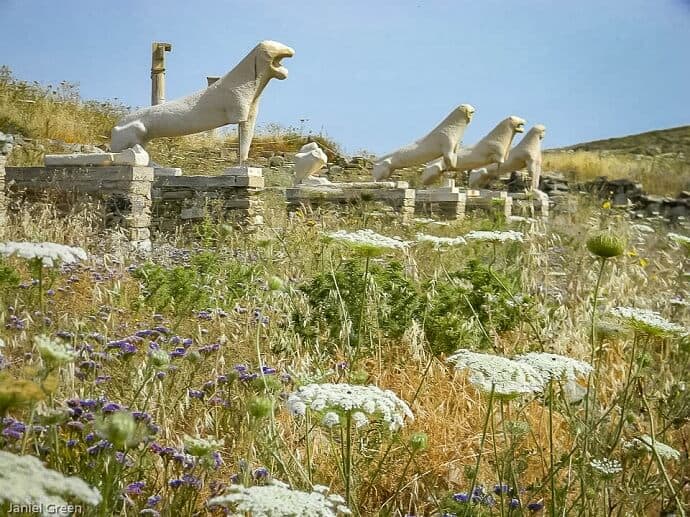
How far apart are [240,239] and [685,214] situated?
54.8 feet

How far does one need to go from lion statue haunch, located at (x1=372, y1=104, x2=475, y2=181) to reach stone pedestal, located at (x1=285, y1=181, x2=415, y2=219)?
6.91 feet

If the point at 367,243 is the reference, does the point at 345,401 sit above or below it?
below

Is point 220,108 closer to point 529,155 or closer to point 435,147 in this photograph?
point 435,147

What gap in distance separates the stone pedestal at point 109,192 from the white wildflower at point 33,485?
24.2ft

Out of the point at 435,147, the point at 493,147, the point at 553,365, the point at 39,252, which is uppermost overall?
the point at 493,147

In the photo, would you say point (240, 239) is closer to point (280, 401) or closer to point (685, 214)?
point (280, 401)

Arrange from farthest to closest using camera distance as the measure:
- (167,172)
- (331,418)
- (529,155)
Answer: (529,155) → (167,172) → (331,418)

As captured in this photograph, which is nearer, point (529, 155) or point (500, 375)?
point (500, 375)

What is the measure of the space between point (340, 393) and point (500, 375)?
1.17 ft

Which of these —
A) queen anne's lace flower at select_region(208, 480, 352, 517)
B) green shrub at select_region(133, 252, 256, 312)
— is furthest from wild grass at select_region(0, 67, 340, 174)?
queen anne's lace flower at select_region(208, 480, 352, 517)

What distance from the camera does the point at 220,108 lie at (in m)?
9.38

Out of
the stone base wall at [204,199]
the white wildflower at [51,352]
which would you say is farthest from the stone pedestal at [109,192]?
the white wildflower at [51,352]

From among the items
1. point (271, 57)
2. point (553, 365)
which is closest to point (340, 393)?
point (553, 365)

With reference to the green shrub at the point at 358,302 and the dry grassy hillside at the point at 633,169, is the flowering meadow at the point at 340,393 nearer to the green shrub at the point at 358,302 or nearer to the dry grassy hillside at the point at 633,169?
the green shrub at the point at 358,302
